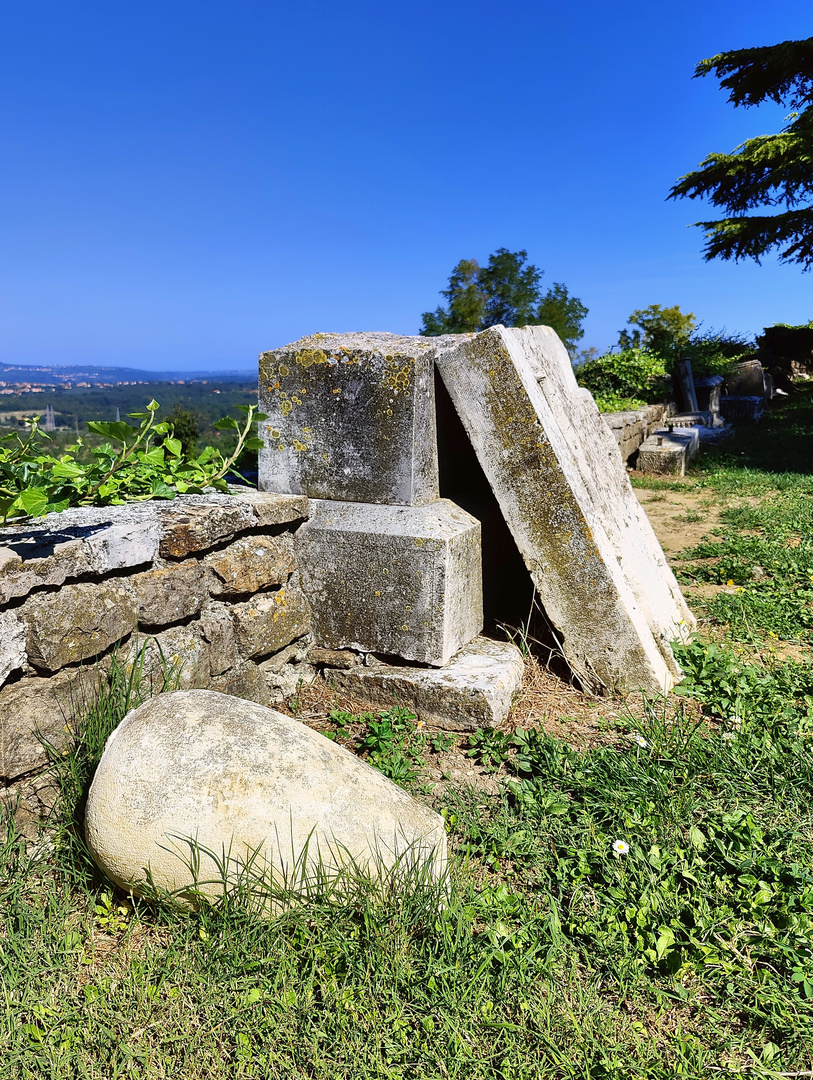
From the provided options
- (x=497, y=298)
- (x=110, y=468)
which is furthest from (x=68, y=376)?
(x=110, y=468)

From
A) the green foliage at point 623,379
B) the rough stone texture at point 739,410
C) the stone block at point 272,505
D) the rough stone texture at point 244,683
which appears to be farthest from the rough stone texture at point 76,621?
the rough stone texture at point 739,410

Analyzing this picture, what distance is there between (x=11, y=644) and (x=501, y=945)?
1.51 m

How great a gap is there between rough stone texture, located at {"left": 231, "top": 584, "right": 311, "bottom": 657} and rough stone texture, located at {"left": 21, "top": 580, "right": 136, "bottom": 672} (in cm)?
49

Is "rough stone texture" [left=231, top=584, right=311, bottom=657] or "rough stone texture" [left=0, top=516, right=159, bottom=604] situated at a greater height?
"rough stone texture" [left=0, top=516, right=159, bottom=604]

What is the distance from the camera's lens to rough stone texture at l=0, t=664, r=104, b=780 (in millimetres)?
1927

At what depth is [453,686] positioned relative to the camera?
8.66ft

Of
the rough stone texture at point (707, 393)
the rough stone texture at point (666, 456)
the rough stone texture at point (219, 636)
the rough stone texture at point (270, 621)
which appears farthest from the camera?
Result: the rough stone texture at point (707, 393)

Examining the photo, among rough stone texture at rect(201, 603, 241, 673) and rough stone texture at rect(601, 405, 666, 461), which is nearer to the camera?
rough stone texture at rect(201, 603, 241, 673)

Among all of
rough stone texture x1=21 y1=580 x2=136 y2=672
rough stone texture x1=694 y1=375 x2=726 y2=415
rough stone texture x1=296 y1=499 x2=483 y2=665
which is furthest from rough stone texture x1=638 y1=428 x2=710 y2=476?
rough stone texture x1=21 y1=580 x2=136 y2=672

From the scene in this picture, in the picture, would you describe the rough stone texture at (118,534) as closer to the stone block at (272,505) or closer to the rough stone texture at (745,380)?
the stone block at (272,505)

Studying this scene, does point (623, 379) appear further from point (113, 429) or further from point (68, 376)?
point (68, 376)

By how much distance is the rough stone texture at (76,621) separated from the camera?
1.97m

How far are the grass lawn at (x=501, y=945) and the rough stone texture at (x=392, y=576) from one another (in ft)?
1.60

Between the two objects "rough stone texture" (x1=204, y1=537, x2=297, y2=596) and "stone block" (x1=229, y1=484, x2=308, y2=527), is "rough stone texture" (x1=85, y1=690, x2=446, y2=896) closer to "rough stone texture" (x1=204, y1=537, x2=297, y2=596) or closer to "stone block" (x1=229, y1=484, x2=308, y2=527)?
"rough stone texture" (x1=204, y1=537, x2=297, y2=596)
